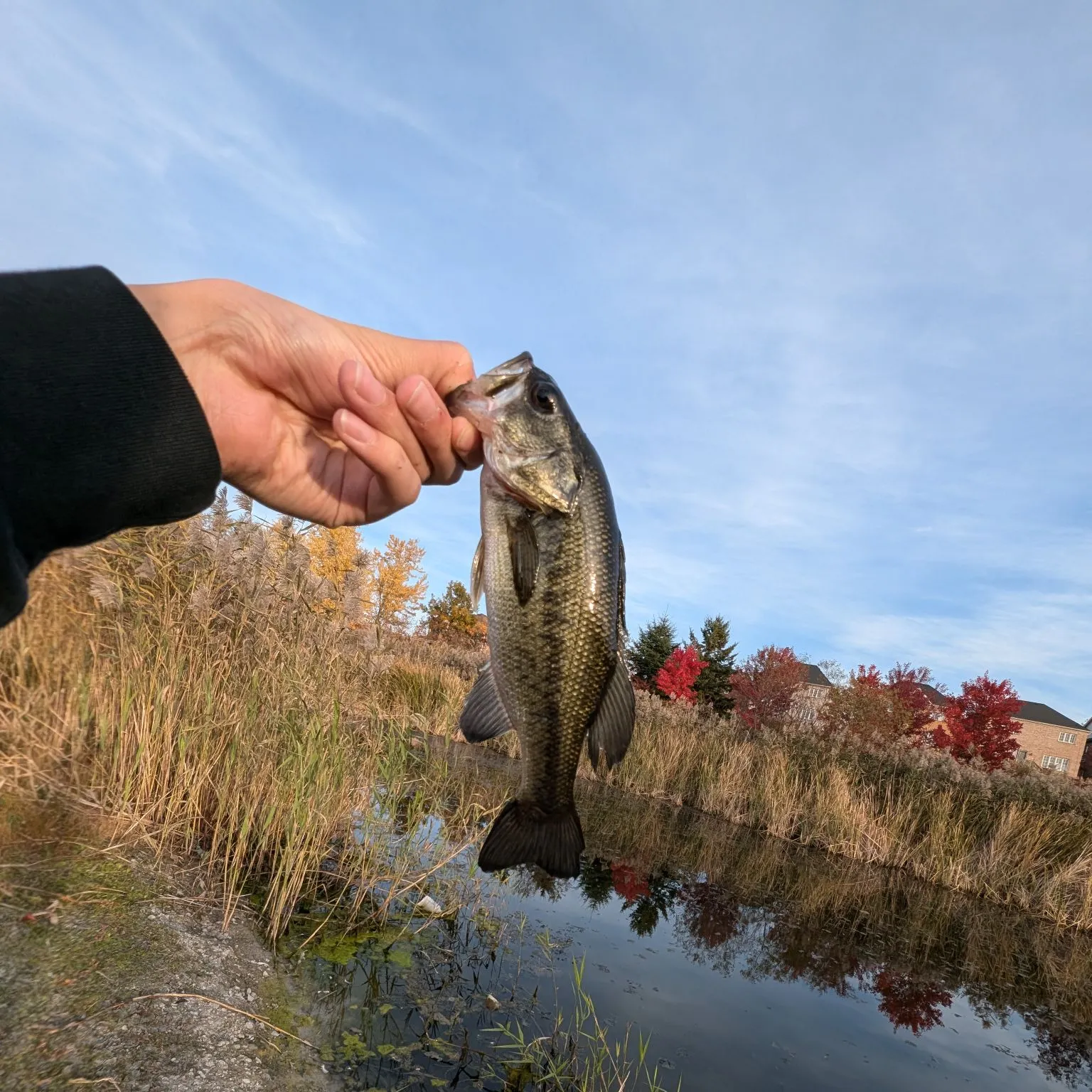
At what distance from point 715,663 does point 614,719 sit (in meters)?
39.7

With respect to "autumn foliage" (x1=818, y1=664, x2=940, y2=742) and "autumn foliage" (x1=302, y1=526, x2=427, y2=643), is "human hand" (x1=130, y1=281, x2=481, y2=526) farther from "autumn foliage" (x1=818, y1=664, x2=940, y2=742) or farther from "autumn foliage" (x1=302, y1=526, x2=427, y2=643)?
"autumn foliage" (x1=818, y1=664, x2=940, y2=742)

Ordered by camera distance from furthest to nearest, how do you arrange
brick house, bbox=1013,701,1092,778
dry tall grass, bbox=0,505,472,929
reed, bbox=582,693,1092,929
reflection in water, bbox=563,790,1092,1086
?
1. brick house, bbox=1013,701,1092,778
2. reed, bbox=582,693,1092,929
3. reflection in water, bbox=563,790,1092,1086
4. dry tall grass, bbox=0,505,472,929

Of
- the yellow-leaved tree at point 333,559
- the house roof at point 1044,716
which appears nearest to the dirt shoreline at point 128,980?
the yellow-leaved tree at point 333,559

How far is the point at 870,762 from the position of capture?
1528 centimetres

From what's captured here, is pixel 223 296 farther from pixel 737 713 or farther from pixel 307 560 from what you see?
pixel 737 713

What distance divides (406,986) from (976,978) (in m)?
7.16

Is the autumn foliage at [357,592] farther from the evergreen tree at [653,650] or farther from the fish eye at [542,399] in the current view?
the evergreen tree at [653,650]

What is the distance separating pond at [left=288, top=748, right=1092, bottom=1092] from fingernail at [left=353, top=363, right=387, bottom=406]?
3.80 metres

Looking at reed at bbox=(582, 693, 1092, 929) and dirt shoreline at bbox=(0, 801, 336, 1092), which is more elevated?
reed at bbox=(582, 693, 1092, 929)

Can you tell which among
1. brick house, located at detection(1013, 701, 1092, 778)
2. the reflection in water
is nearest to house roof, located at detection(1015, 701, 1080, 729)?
brick house, located at detection(1013, 701, 1092, 778)

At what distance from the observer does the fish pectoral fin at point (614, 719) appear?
2209 mm

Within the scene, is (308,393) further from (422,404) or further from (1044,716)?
(1044,716)

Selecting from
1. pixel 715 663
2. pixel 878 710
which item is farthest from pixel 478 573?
pixel 715 663

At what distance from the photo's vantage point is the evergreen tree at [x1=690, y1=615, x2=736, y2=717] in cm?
3888
